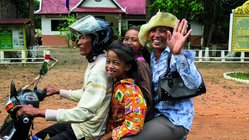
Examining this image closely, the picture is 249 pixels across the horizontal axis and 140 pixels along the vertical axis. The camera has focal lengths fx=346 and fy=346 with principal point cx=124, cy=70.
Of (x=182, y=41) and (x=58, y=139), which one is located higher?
(x=182, y=41)

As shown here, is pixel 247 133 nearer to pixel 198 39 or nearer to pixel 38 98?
pixel 38 98

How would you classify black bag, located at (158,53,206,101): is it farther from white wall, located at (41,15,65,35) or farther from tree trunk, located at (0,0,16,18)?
white wall, located at (41,15,65,35)

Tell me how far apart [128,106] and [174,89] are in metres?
0.33

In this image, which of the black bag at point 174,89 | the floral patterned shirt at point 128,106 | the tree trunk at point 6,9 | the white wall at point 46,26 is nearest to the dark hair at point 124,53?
the floral patterned shirt at point 128,106

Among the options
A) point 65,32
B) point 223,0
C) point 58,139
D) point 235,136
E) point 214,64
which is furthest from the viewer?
point 65,32

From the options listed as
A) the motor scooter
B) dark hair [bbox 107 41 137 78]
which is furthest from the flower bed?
the motor scooter

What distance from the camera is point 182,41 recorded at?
2.26m

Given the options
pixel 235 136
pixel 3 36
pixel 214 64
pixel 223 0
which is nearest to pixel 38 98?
pixel 235 136

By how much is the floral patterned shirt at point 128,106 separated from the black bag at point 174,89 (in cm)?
16

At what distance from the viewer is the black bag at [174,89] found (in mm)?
2309

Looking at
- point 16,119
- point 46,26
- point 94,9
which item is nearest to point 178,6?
point 94,9

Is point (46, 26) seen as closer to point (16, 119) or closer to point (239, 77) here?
point (239, 77)

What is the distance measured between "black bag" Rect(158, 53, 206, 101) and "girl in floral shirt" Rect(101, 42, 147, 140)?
0.16 metres

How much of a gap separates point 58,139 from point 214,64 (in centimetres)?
1422
